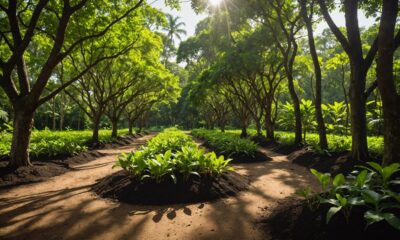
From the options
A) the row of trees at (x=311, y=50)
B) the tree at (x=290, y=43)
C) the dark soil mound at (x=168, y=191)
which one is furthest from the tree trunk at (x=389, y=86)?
the tree at (x=290, y=43)

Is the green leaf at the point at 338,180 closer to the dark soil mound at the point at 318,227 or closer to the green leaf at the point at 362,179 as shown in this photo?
the green leaf at the point at 362,179

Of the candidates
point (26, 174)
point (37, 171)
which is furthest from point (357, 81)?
point (26, 174)

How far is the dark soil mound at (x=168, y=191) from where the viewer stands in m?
6.06

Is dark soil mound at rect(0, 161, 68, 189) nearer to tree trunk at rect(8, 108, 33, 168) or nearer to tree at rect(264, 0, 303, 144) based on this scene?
tree trunk at rect(8, 108, 33, 168)

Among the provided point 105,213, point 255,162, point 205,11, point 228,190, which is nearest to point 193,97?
point 205,11

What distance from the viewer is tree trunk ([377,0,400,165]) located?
18.4 feet

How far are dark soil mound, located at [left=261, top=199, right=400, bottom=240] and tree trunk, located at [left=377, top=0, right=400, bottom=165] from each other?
8.25 feet

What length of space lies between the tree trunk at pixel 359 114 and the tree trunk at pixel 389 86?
3.26 meters

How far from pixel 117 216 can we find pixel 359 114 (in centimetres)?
805

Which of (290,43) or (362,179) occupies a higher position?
(290,43)

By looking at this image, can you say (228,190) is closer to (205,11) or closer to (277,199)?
(277,199)

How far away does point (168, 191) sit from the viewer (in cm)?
623

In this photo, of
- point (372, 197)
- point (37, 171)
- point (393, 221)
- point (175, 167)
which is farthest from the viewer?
point (37, 171)

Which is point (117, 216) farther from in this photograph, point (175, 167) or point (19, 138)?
point (19, 138)
